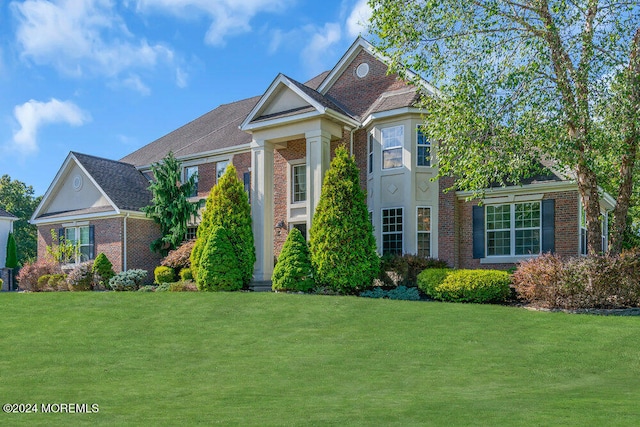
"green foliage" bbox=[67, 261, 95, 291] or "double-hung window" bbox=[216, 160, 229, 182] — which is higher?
"double-hung window" bbox=[216, 160, 229, 182]

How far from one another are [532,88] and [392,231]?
7.15 meters

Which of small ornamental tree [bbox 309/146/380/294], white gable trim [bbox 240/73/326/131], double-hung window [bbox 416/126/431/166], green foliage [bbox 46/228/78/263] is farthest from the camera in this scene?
green foliage [bbox 46/228/78/263]

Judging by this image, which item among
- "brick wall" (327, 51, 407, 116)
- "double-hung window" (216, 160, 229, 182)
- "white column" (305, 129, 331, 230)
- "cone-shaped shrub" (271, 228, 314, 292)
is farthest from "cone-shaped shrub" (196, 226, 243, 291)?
"double-hung window" (216, 160, 229, 182)

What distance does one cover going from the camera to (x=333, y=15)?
15.5 meters

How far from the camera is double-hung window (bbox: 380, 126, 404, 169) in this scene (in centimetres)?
2041

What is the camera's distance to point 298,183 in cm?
2417

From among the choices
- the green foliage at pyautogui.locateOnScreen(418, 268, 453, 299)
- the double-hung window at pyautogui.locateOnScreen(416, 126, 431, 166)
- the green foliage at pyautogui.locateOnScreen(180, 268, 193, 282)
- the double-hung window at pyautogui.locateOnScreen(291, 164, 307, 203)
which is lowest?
the green foliage at pyautogui.locateOnScreen(180, 268, 193, 282)

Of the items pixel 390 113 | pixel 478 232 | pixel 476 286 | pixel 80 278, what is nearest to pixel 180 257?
pixel 80 278

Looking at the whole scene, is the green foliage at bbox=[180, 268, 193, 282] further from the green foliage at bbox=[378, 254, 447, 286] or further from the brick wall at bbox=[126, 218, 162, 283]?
the green foliage at bbox=[378, 254, 447, 286]

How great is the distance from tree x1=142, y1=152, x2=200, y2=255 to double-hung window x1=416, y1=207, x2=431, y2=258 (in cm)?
1089

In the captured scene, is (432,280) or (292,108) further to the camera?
(292,108)

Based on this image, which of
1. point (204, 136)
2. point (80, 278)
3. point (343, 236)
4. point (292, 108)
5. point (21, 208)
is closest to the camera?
point (343, 236)

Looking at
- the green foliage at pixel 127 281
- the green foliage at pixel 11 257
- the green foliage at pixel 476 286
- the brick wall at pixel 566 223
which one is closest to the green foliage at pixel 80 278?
the green foliage at pixel 127 281

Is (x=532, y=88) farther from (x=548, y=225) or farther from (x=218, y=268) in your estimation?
(x=218, y=268)
